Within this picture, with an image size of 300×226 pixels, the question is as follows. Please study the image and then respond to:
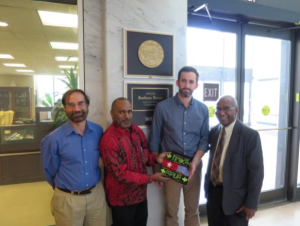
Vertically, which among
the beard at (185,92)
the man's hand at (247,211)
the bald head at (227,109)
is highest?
the beard at (185,92)

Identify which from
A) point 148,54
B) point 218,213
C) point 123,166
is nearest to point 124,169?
point 123,166

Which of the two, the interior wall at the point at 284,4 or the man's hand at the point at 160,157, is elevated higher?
the interior wall at the point at 284,4

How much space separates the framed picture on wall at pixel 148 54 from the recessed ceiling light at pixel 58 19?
1.96ft

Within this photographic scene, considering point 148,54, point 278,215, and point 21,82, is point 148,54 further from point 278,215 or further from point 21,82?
point 278,215

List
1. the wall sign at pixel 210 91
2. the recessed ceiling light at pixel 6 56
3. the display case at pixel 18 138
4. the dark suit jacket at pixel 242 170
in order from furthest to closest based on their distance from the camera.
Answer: the recessed ceiling light at pixel 6 56 < the wall sign at pixel 210 91 < the display case at pixel 18 138 < the dark suit jacket at pixel 242 170

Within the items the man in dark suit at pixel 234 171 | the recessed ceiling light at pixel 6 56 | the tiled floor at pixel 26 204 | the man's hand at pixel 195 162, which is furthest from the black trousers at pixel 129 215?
the recessed ceiling light at pixel 6 56

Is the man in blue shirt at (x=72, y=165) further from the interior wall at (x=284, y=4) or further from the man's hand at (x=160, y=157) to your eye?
the interior wall at (x=284, y=4)

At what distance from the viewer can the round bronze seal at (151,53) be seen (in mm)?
2060

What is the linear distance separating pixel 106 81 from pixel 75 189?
97 centimetres

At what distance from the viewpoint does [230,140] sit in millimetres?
1607

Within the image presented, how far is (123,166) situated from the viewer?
61.9 inches

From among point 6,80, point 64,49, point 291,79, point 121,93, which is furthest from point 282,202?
point 6,80

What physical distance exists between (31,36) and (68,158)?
8.14ft

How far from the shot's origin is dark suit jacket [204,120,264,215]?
151 centimetres
